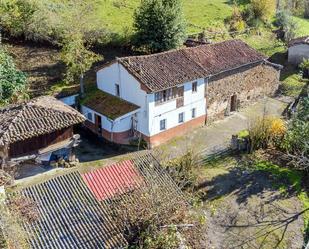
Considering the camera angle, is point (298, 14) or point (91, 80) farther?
point (298, 14)

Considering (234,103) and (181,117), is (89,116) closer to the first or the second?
(181,117)

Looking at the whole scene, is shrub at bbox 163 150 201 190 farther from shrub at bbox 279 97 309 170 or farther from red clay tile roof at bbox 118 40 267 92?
shrub at bbox 279 97 309 170

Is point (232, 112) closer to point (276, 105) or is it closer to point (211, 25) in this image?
point (276, 105)

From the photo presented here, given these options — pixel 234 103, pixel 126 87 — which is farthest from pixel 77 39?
pixel 234 103

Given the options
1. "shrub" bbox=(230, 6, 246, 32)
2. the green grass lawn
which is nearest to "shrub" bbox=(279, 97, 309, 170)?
"shrub" bbox=(230, 6, 246, 32)

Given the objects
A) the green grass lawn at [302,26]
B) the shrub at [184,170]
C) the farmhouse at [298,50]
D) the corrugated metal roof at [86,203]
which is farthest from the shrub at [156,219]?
the green grass lawn at [302,26]

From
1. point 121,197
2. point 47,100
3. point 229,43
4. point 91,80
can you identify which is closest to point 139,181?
point 121,197
